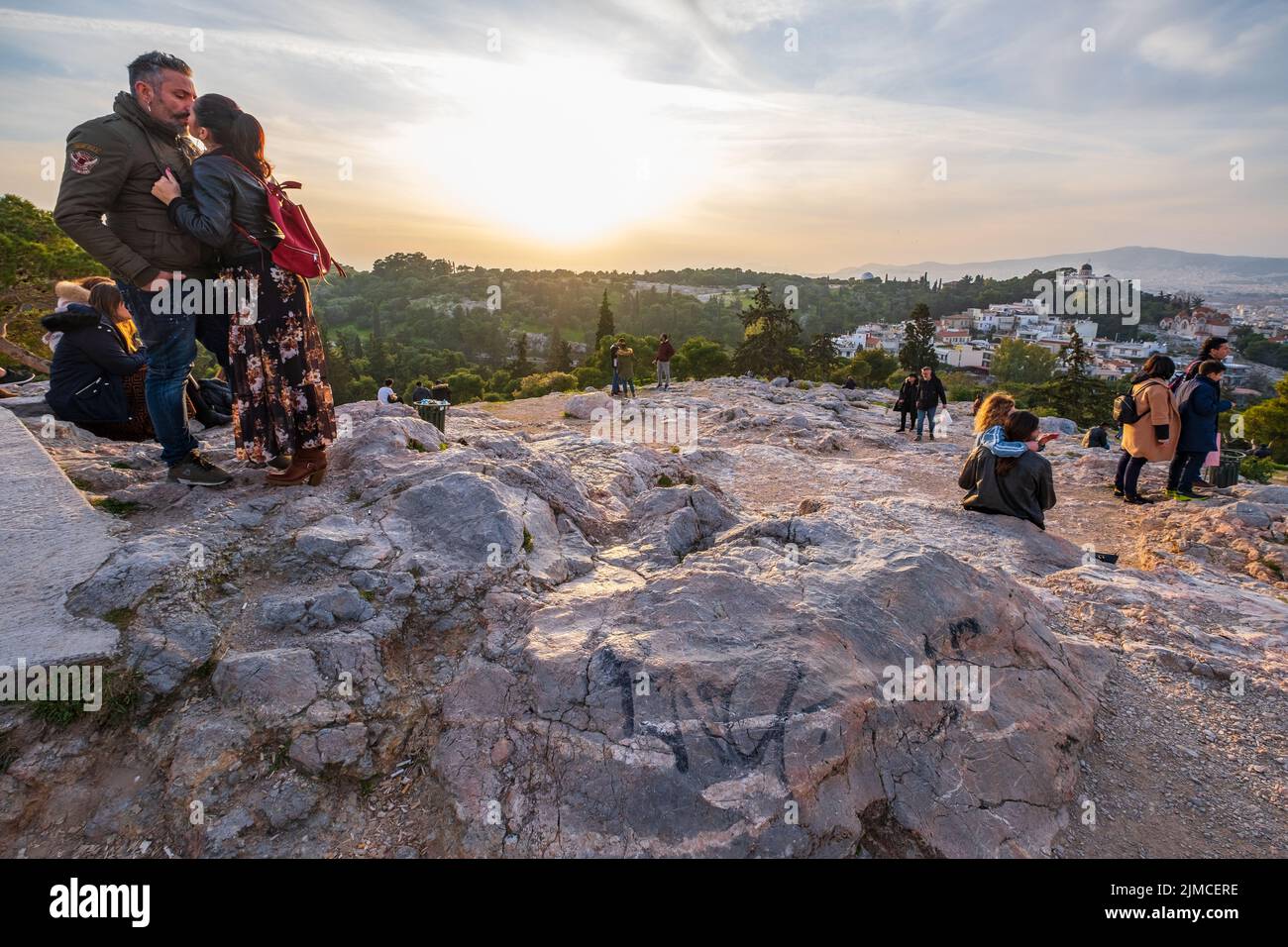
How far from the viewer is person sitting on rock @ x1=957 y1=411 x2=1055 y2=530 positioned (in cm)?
672

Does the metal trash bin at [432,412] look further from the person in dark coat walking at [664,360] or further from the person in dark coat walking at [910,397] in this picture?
the person in dark coat walking at [664,360]

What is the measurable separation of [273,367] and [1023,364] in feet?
397

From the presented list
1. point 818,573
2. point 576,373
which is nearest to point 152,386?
point 818,573

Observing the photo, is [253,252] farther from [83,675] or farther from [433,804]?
[433,804]

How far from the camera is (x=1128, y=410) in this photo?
9320mm

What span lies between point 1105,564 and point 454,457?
6.83 metres

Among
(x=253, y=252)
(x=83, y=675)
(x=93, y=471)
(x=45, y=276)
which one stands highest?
(x=45, y=276)

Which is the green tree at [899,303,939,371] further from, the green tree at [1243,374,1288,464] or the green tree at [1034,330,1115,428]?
the green tree at [1243,374,1288,464]

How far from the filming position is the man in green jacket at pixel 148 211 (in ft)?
12.2

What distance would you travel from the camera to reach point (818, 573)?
414cm

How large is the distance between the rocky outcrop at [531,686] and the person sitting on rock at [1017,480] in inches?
73.9

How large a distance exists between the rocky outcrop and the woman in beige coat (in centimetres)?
524

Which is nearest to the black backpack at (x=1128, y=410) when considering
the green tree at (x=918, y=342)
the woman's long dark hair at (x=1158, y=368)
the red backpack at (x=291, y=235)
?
the woman's long dark hair at (x=1158, y=368)
